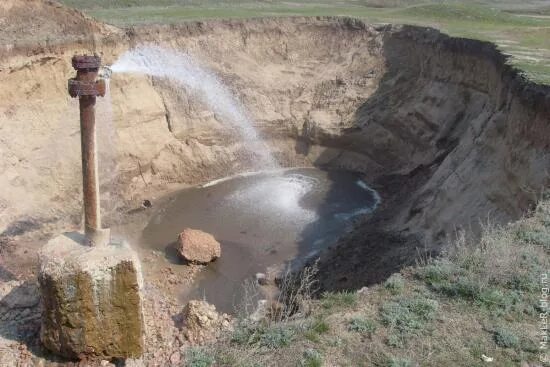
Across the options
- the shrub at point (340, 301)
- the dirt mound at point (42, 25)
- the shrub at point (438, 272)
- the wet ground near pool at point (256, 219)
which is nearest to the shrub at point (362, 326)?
the shrub at point (340, 301)

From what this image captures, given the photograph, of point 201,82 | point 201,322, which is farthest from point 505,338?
point 201,82

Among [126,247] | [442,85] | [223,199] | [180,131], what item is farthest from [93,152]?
[442,85]

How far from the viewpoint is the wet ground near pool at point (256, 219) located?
17.1 meters

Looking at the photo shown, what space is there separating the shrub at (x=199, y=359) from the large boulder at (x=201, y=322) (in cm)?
320

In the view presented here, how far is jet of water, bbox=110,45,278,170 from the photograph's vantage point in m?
23.6

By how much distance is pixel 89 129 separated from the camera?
28.7 feet

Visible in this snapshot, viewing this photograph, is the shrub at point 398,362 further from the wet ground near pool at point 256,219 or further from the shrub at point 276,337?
the wet ground near pool at point 256,219

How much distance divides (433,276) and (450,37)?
56.0 ft

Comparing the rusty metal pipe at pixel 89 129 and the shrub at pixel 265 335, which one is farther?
the rusty metal pipe at pixel 89 129

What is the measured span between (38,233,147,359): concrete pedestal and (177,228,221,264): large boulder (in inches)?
315

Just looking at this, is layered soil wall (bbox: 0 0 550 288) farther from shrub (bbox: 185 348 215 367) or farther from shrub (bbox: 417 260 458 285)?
shrub (bbox: 185 348 215 367)

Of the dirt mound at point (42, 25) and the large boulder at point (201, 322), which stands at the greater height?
the dirt mound at point (42, 25)

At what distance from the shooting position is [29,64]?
18.4m

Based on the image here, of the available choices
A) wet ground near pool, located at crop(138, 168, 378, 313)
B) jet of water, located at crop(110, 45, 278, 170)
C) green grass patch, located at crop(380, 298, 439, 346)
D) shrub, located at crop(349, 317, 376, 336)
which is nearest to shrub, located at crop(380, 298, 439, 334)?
green grass patch, located at crop(380, 298, 439, 346)
